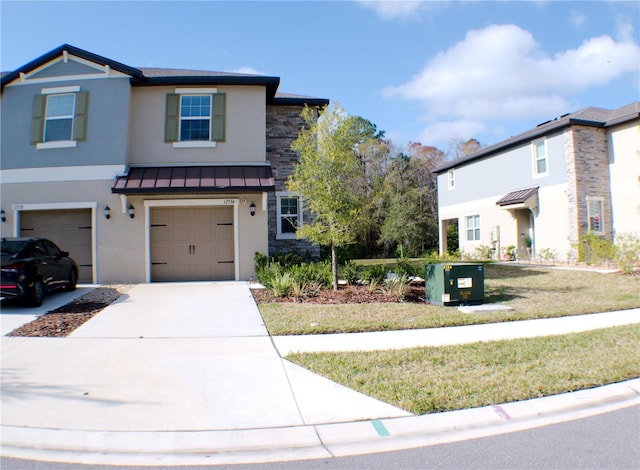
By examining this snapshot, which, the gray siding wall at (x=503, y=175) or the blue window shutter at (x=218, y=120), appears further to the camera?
the gray siding wall at (x=503, y=175)

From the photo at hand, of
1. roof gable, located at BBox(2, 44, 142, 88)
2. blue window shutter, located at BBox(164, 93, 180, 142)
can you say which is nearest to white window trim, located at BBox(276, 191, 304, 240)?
blue window shutter, located at BBox(164, 93, 180, 142)

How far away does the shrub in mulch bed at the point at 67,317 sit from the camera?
7648 millimetres

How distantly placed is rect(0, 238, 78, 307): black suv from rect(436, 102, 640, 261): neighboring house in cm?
1804

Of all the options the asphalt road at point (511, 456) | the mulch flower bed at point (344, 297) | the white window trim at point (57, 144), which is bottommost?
the asphalt road at point (511, 456)

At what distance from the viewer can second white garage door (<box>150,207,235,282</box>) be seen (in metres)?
14.0

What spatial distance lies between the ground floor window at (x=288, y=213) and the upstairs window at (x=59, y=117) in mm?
6641

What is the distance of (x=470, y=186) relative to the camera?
988 inches

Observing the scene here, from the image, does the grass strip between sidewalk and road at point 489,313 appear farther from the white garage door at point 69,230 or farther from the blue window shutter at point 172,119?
the white garage door at point 69,230

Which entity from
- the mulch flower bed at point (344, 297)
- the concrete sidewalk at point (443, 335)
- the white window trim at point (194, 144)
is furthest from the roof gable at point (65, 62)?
the concrete sidewalk at point (443, 335)

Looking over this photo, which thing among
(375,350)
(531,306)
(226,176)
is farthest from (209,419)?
(226,176)

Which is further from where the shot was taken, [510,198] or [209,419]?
[510,198]

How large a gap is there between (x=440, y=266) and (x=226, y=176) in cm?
710

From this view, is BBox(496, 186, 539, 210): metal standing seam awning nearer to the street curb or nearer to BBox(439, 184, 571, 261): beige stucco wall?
BBox(439, 184, 571, 261): beige stucco wall

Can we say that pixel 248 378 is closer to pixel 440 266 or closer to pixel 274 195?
pixel 440 266
